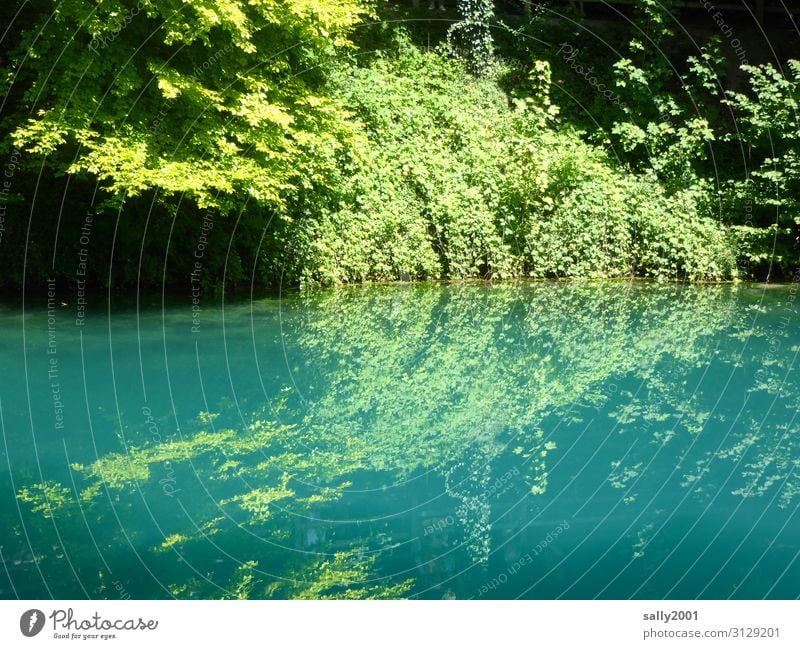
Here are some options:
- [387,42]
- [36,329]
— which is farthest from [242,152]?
[387,42]

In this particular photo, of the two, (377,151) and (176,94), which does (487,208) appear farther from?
(176,94)

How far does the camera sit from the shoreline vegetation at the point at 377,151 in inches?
433

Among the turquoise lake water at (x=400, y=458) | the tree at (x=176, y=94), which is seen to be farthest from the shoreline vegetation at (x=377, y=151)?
the turquoise lake water at (x=400, y=458)

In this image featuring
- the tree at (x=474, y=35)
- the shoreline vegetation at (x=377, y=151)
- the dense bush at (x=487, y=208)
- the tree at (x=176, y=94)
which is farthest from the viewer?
the tree at (x=474, y=35)

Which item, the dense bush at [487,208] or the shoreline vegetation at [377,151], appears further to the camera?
the dense bush at [487,208]

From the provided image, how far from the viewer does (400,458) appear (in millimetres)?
5844

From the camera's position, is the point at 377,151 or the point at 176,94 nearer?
the point at 176,94

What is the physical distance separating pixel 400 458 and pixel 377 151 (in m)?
9.64

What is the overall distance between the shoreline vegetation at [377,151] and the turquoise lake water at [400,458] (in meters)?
2.54

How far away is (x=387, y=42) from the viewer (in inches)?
641

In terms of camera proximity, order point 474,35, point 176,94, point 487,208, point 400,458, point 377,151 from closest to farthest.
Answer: point 400,458
point 176,94
point 377,151
point 487,208
point 474,35

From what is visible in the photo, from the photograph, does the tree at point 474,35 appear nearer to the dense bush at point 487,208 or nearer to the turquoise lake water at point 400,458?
the dense bush at point 487,208

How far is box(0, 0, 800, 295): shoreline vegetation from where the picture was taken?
11008 millimetres

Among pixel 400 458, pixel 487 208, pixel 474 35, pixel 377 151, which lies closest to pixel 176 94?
pixel 377 151
